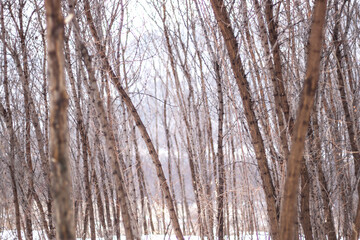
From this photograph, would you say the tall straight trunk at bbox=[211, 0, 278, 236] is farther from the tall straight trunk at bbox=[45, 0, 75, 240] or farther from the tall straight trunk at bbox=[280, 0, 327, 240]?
the tall straight trunk at bbox=[45, 0, 75, 240]

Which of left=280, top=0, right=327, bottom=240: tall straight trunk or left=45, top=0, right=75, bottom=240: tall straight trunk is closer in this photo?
left=45, top=0, right=75, bottom=240: tall straight trunk

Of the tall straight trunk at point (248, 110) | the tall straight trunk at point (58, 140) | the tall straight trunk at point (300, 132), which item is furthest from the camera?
the tall straight trunk at point (248, 110)

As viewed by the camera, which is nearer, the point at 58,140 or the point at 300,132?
the point at 58,140

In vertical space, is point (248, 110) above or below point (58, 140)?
above

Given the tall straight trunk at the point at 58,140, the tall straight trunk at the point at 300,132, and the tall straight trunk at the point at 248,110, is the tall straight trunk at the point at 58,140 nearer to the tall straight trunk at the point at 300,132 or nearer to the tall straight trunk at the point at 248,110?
the tall straight trunk at the point at 300,132

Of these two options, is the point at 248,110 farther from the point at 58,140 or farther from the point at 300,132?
the point at 58,140

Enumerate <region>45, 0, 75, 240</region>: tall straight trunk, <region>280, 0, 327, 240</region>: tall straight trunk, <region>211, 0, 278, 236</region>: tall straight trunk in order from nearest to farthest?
1. <region>45, 0, 75, 240</region>: tall straight trunk
2. <region>280, 0, 327, 240</region>: tall straight trunk
3. <region>211, 0, 278, 236</region>: tall straight trunk

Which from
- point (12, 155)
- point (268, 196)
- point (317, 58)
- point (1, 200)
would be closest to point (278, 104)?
point (268, 196)

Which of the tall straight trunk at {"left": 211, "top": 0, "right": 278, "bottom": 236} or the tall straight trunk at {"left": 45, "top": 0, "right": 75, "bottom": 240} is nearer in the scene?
the tall straight trunk at {"left": 45, "top": 0, "right": 75, "bottom": 240}

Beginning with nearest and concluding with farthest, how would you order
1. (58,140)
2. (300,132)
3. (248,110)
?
1. (58,140)
2. (300,132)
3. (248,110)

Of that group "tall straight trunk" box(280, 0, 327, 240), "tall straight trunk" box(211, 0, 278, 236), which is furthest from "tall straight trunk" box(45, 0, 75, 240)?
"tall straight trunk" box(211, 0, 278, 236)

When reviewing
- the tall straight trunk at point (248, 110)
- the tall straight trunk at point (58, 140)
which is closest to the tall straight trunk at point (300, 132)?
the tall straight trunk at point (58, 140)

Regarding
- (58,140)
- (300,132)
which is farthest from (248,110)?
(58,140)

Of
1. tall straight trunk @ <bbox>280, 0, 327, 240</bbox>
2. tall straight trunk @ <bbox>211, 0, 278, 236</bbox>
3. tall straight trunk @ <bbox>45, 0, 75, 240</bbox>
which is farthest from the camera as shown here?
tall straight trunk @ <bbox>211, 0, 278, 236</bbox>
